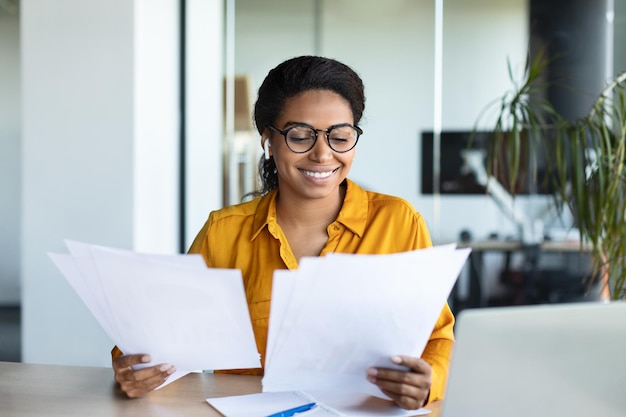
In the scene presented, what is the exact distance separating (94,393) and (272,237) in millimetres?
618

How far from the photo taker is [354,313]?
43.7 inches

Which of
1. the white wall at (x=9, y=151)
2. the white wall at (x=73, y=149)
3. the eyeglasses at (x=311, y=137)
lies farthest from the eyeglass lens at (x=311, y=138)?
the white wall at (x=9, y=151)

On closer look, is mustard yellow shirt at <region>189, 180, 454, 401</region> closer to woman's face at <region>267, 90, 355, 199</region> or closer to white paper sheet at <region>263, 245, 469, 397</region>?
woman's face at <region>267, 90, 355, 199</region>

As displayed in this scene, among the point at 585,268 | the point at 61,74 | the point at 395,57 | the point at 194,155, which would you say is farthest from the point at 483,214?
the point at 61,74

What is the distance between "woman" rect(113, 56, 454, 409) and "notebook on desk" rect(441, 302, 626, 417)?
90 centimetres

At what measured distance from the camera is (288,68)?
1847 millimetres

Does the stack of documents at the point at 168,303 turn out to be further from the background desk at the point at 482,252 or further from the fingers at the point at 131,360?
the background desk at the point at 482,252

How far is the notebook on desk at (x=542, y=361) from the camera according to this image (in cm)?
82

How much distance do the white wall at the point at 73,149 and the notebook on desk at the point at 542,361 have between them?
268cm

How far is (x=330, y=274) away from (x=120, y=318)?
1.41 feet

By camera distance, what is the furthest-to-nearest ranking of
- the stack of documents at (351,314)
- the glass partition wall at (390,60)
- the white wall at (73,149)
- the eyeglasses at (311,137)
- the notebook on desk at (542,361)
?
the glass partition wall at (390,60) < the white wall at (73,149) < the eyeglasses at (311,137) < the stack of documents at (351,314) < the notebook on desk at (542,361)

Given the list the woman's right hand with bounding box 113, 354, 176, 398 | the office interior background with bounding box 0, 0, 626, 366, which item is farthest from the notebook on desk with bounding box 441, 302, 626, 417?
the office interior background with bounding box 0, 0, 626, 366

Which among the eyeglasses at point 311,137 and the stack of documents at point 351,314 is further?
the eyeglasses at point 311,137

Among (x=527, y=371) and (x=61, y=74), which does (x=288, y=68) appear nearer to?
(x=527, y=371)
